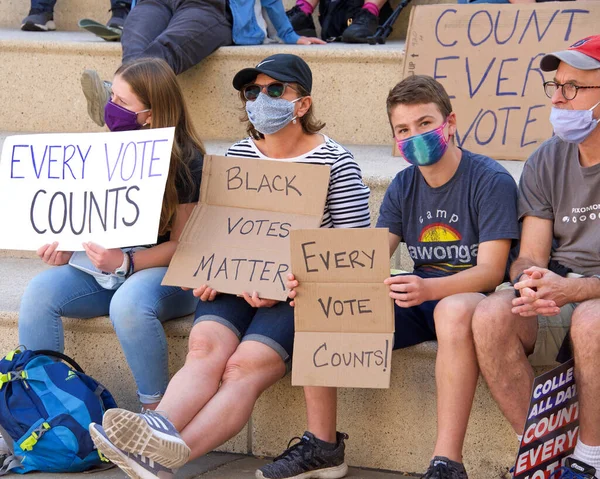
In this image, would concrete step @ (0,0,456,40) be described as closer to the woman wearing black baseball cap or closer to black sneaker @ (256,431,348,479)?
the woman wearing black baseball cap

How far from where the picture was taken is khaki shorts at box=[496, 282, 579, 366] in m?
2.58

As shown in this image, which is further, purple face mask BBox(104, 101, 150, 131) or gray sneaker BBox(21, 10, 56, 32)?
gray sneaker BBox(21, 10, 56, 32)

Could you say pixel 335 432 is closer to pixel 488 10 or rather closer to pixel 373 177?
pixel 373 177

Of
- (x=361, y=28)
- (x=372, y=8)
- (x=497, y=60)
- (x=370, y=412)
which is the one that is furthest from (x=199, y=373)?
(x=372, y=8)

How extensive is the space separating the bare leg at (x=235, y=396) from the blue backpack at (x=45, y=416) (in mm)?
396

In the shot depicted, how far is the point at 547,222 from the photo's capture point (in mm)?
2602

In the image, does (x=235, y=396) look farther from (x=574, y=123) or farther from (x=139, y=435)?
(x=574, y=123)

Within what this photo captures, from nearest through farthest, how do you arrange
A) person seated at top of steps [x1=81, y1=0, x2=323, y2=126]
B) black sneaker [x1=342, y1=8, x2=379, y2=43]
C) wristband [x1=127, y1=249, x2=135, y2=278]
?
1. wristband [x1=127, y1=249, x2=135, y2=278]
2. person seated at top of steps [x1=81, y1=0, x2=323, y2=126]
3. black sneaker [x1=342, y1=8, x2=379, y2=43]

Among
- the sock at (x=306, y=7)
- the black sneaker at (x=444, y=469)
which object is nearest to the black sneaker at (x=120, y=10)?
the sock at (x=306, y=7)

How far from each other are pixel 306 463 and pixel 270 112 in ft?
3.44

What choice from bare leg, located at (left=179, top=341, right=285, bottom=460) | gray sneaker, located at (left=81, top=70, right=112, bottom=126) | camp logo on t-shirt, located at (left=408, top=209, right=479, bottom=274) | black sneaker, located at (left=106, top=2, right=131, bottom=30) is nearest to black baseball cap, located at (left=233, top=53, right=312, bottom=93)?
camp logo on t-shirt, located at (left=408, top=209, right=479, bottom=274)

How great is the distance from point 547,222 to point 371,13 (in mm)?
2228

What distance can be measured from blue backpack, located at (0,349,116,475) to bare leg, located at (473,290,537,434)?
1.16m

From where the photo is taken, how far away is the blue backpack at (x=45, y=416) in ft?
8.96
